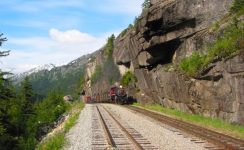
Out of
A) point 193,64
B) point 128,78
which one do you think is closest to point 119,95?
point 128,78

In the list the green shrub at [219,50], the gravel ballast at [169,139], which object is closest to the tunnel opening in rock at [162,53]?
the green shrub at [219,50]

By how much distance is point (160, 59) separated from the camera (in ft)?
156

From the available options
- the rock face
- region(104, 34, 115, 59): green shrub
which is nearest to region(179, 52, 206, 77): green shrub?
the rock face

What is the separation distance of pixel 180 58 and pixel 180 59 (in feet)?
1.40

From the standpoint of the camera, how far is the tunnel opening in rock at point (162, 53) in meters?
43.4

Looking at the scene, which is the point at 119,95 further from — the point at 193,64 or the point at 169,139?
the point at 169,139

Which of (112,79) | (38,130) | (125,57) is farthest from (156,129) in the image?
(112,79)

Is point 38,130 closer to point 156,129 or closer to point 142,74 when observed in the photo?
point 142,74

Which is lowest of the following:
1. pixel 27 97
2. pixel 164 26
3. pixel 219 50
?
pixel 27 97

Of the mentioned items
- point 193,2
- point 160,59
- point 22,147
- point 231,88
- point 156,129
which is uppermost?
point 193,2

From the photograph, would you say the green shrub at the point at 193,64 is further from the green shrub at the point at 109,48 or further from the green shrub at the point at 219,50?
the green shrub at the point at 109,48

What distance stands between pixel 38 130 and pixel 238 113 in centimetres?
5131

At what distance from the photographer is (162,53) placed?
46.6 metres

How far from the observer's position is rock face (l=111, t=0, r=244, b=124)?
23.1m
